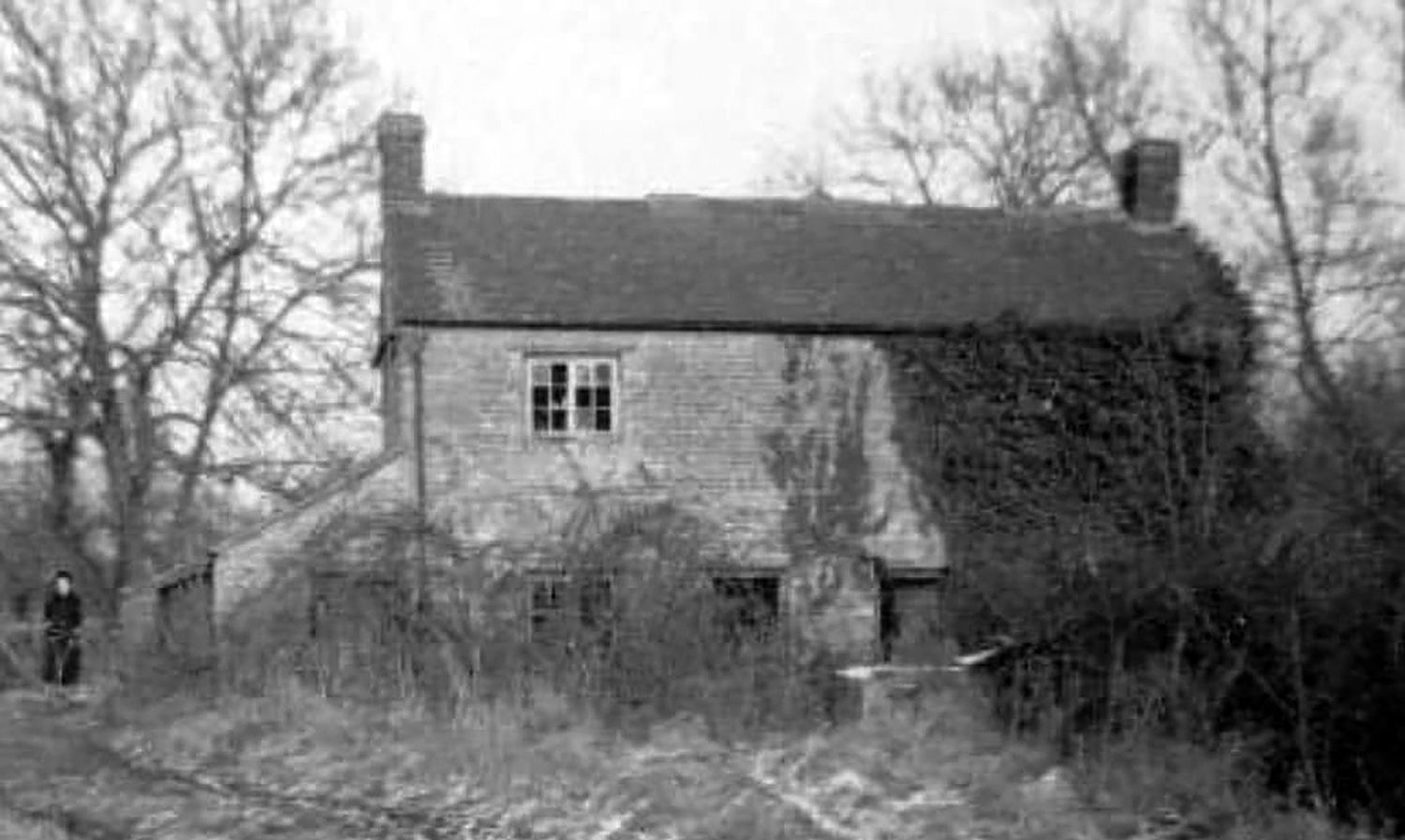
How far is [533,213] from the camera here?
2767 centimetres

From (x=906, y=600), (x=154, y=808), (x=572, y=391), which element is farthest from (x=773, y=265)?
(x=154, y=808)

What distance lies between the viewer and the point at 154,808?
14883mm

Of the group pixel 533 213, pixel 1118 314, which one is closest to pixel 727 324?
pixel 533 213

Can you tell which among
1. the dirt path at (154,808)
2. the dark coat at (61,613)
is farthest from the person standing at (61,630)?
the dirt path at (154,808)

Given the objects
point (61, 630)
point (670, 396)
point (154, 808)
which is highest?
point (670, 396)

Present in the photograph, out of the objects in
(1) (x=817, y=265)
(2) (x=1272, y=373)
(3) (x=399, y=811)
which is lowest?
(3) (x=399, y=811)

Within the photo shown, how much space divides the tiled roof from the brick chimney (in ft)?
1.26

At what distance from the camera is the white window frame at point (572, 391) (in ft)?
81.8

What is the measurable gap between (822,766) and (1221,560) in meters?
3.56

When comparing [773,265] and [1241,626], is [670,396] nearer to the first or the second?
[773,265]

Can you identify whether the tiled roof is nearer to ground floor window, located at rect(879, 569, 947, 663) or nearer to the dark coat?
ground floor window, located at rect(879, 569, 947, 663)

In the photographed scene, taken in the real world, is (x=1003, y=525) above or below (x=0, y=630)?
above

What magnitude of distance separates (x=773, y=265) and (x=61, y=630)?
12260 millimetres

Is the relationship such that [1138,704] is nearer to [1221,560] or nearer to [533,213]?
[1221,560]
